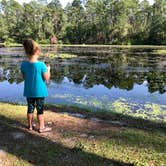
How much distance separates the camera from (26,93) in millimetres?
6180

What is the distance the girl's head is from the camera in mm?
5816

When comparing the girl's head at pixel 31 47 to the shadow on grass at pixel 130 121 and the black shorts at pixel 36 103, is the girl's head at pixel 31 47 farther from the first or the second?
the shadow on grass at pixel 130 121

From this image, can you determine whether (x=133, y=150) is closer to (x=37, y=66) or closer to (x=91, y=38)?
(x=37, y=66)

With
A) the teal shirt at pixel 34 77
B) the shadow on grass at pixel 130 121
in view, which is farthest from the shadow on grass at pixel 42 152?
the shadow on grass at pixel 130 121

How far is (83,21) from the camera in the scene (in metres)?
92.0

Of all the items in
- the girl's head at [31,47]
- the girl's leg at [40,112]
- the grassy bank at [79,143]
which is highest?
the girl's head at [31,47]

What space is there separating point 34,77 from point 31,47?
56 cm

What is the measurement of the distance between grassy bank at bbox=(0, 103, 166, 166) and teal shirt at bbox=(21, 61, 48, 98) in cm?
78

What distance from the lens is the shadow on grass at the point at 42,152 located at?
5039 millimetres

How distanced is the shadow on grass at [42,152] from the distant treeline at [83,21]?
7161cm

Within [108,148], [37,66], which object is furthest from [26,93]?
[108,148]

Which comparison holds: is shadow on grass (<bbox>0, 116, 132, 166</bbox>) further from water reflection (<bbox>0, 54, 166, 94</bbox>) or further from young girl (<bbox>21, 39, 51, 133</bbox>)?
water reflection (<bbox>0, 54, 166, 94</bbox>)

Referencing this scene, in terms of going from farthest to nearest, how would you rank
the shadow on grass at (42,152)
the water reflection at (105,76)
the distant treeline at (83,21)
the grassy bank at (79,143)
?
the distant treeline at (83,21) < the water reflection at (105,76) < the grassy bank at (79,143) < the shadow on grass at (42,152)

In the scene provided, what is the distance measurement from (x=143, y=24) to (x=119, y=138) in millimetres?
84271
